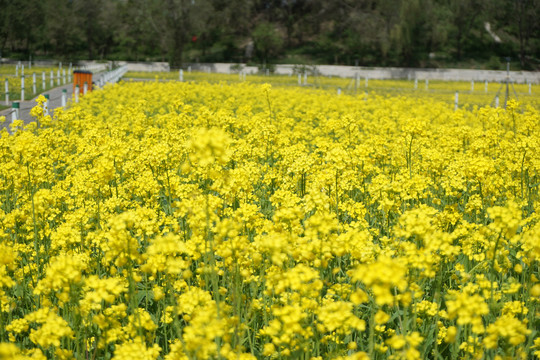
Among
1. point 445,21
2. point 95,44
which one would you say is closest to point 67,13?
point 95,44

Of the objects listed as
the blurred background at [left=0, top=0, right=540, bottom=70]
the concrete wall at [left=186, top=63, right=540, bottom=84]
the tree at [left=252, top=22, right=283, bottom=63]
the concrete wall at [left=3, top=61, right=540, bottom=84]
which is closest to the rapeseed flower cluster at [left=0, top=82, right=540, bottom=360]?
the concrete wall at [left=3, top=61, right=540, bottom=84]

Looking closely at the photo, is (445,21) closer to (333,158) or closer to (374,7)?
(374,7)

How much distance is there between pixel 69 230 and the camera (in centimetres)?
411

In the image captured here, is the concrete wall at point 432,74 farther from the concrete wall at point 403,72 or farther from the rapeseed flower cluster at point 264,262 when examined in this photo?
the rapeseed flower cluster at point 264,262

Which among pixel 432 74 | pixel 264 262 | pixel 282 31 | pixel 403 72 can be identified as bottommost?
pixel 264 262

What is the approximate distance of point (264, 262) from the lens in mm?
3885

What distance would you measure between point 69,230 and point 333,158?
224 cm

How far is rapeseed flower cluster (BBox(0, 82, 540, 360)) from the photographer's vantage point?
2809mm

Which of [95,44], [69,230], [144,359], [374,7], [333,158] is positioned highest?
[374,7]

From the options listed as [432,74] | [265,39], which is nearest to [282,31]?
[265,39]

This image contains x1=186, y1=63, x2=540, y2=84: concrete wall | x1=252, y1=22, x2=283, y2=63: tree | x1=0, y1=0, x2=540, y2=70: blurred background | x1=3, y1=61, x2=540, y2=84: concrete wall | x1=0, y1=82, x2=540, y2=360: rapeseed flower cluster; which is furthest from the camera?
x1=252, y1=22, x2=283, y2=63: tree

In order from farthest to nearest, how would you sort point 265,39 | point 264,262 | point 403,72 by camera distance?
point 265,39 < point 403,72 < point 264,262

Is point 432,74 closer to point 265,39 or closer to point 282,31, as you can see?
point 265,39

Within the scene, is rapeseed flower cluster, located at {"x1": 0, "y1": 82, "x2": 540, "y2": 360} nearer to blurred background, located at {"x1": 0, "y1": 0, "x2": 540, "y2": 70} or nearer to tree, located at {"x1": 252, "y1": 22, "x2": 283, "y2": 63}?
blurred background, located at {"x1": 0, "y1": 0, "x2": 540, "y2": 70}
